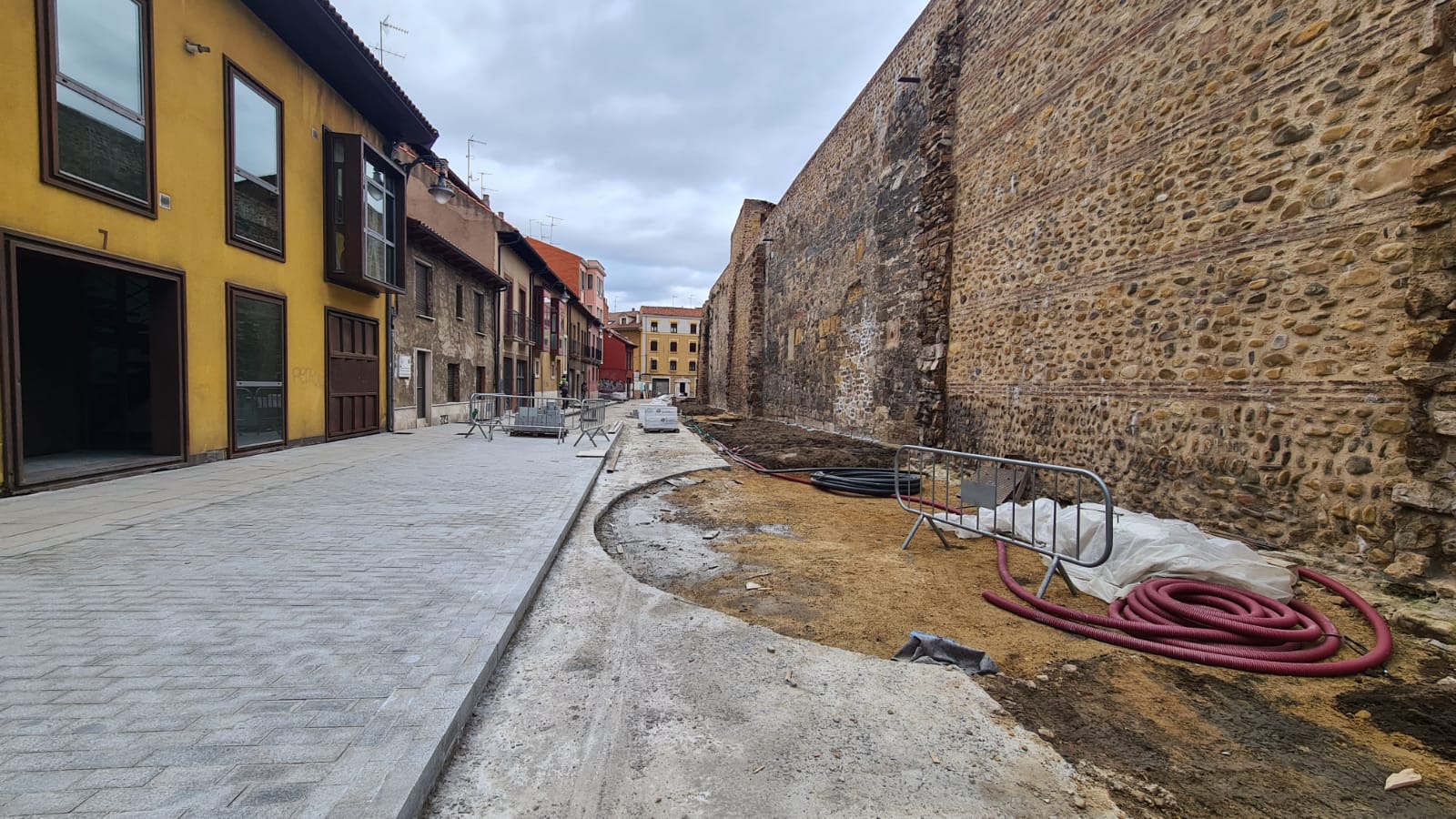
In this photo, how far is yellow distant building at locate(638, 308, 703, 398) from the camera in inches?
3162

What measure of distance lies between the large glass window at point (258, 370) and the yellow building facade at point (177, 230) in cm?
3

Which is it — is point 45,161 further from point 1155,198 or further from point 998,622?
point 1155,198

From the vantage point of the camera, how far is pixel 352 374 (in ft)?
39.9

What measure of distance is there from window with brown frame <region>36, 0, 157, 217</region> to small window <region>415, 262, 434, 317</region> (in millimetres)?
8925

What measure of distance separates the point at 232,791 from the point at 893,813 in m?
2.00

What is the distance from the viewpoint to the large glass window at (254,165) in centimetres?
850

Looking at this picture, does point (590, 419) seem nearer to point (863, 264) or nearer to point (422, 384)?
point (422, 384)

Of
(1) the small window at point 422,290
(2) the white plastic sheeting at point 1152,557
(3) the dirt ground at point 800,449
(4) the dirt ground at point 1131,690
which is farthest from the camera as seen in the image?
(1) the small window at point 422,290

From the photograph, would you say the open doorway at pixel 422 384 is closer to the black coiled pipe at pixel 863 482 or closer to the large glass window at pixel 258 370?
the large glass window at pixel 258 370

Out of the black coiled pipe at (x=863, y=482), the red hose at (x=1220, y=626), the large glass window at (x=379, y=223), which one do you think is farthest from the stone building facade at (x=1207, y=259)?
the large glass window at (x=379, y=223)

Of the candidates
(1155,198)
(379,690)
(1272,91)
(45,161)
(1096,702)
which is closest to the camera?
(379,690)

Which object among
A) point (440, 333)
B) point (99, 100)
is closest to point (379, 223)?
point (440, 333)

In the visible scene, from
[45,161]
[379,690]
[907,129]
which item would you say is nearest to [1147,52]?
[907,129]

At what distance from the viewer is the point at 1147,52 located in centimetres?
674
